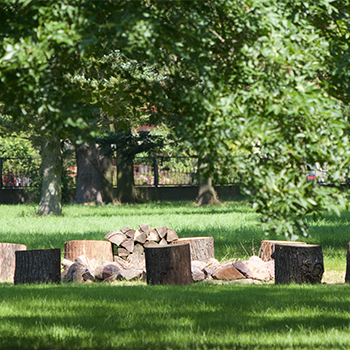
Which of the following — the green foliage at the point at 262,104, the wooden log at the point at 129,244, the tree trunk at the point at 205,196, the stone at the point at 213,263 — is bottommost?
the stone at the point at 213,263

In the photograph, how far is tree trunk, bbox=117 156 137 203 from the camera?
27.2 m

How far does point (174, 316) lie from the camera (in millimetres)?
5621

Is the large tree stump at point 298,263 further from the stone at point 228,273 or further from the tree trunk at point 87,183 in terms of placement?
the tree trunk at point 87,183

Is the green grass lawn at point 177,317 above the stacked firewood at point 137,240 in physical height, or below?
below

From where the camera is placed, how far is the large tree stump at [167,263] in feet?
25.0

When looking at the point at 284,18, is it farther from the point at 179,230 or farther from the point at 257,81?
the point at 179,230

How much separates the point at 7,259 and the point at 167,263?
2.81 metres

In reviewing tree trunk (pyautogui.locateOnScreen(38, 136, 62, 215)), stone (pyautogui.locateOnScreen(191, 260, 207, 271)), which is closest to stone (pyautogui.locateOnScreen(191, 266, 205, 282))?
stone (pyautogui.locateOnScreen(191, 260, 207, 271))

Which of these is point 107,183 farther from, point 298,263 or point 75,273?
point 298,263

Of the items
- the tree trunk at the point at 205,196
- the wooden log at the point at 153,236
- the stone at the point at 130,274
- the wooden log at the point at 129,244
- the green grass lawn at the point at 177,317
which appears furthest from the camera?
the tree trunk at the point at 205,196

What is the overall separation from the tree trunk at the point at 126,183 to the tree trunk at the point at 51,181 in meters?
7.11

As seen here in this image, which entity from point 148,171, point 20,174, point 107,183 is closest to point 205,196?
point 148,171

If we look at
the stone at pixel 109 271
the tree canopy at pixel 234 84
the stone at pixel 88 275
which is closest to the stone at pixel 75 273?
the stone at pixel 88 275

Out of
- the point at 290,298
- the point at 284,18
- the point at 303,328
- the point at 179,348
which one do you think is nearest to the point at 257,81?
the point at 284,18
